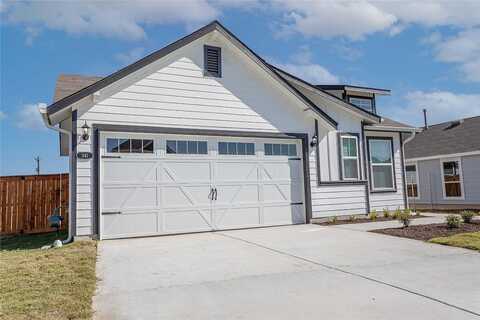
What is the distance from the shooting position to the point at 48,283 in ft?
14.8

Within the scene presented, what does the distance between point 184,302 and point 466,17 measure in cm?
1287

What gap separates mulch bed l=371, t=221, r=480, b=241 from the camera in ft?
25.9

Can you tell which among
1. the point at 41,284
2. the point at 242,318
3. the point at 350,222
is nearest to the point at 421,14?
the point at 350,222

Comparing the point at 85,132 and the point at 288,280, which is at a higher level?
the point at 85,132

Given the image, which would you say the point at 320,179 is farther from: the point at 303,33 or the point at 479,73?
the point at 479,73

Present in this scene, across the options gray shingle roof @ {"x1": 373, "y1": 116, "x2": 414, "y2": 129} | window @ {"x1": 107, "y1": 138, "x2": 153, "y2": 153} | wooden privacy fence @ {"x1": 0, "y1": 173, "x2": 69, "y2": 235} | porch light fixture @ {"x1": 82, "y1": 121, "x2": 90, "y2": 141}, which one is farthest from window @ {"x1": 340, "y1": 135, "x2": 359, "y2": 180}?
wooden privacy fence @ {"x1": 0, "y1": 173, "x2": 69, "y2": 235}

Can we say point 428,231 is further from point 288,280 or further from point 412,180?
point 412,180

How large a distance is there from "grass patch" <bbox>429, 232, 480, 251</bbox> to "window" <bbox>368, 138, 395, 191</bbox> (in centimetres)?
531

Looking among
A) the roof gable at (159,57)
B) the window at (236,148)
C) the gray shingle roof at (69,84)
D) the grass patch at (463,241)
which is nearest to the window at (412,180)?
the roof gable at (159,57)

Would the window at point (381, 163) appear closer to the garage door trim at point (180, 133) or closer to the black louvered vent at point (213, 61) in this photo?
the garage door trim at point (180, 133)

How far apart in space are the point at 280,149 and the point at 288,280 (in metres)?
6.44

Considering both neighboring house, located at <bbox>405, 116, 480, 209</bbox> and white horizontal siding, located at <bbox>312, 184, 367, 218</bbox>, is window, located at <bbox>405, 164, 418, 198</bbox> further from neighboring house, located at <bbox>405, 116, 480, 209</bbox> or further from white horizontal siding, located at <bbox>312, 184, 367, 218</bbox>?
white horizontal siding, located at <bbox>312, 184, 367, 218</bbox>

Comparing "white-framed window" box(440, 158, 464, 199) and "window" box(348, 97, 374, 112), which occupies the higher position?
"window" box(348, 97, 374, 112)

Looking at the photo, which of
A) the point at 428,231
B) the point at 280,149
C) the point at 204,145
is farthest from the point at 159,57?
the point at 428,231
